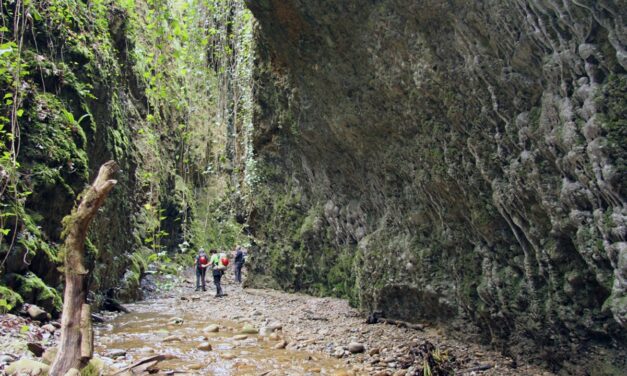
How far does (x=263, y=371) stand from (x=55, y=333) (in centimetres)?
301

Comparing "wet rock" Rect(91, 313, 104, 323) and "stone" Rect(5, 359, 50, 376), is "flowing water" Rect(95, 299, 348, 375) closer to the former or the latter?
"wet rock" Rect(91, 313, 104, 323)

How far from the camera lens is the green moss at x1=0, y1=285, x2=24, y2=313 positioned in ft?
20.2

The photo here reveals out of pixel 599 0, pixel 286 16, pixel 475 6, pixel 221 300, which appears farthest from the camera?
pixel 221 300

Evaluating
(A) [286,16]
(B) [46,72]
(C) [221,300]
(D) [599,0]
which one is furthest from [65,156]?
(D) [599,0]

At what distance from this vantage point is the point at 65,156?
26.6 feet

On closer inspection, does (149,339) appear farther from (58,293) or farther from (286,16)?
(286,16)

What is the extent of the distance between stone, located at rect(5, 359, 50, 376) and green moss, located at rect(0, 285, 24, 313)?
1.89 meters

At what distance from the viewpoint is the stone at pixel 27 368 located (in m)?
4.32

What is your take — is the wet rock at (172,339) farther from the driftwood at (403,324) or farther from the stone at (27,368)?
the driftwood at (403,324)

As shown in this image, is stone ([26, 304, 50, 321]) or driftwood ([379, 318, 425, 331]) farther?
driftwood ([379, 318, 425, 331])

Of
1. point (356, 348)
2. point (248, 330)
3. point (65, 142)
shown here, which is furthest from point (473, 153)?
point (65, 142)

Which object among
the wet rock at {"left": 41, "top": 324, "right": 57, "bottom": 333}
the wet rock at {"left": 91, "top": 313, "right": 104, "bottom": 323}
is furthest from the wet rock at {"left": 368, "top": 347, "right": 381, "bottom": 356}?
the wet rock at {"left": 91, "top": 313, "right": 104, "bottom": 323}

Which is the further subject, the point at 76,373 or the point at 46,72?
the point at 46,72

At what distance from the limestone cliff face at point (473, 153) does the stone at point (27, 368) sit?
4.74 metres
